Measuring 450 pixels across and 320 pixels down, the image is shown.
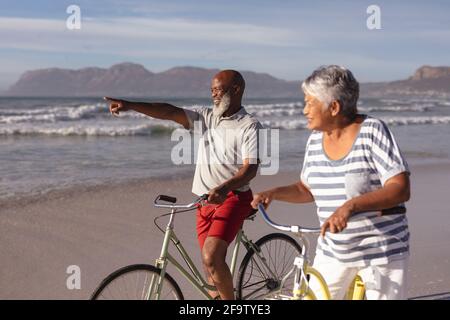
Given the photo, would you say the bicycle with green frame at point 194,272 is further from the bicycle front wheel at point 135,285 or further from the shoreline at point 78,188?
the shoreline at point 78,188

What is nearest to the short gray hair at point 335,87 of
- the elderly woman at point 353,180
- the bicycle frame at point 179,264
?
the elderly woman at point 353,180

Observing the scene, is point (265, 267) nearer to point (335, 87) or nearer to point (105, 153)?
point (335, 87)

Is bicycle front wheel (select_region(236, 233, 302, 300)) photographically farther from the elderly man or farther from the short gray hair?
the short gray hair

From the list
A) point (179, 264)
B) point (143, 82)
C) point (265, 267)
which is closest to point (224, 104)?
point (179, 264)

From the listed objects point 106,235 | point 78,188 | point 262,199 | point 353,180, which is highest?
point 353,180

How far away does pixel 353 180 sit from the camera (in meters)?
2.92

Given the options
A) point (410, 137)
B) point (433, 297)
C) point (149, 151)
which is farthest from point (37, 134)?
point (433, 297)

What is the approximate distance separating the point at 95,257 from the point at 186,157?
8.44 metres

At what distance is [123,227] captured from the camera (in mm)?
8008

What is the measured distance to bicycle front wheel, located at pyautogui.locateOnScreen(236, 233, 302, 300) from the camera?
15.4 ft

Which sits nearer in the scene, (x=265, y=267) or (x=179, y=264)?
(x=179, y=264)

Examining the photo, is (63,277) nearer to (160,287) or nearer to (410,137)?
(160,287)

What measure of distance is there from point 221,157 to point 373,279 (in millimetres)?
1493
